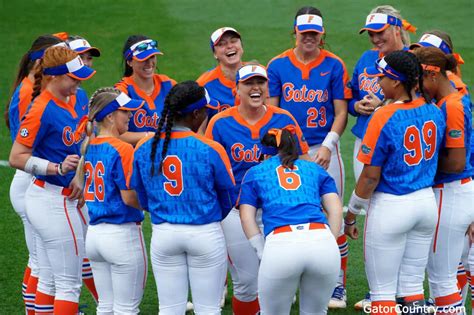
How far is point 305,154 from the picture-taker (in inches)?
272

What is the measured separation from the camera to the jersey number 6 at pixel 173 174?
5.90 m

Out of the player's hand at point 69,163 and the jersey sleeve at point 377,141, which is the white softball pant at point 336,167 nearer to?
the jersey sleeve at point 377,141

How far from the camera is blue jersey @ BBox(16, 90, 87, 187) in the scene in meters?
6.61

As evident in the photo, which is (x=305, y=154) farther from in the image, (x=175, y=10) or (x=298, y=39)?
(x=175, y=10)

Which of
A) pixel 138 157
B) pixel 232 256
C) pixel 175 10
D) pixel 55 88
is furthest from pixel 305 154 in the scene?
pixel 175 10

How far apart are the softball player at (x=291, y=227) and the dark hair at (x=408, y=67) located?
88cm

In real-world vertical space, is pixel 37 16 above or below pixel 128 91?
above

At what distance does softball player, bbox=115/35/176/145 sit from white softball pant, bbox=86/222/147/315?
1383 mm

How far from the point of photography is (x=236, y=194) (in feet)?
20.2

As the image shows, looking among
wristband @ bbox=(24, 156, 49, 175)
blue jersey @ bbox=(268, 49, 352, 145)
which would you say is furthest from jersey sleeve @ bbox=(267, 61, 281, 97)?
wristband @ bbox=(24, 156, 49, 175)

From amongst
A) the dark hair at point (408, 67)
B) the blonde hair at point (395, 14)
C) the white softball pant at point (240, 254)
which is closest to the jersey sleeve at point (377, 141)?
the dark hair at point (408, 67)

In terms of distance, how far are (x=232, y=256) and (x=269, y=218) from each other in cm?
106

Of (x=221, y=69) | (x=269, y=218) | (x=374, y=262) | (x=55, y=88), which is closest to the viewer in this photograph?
(x=269, y=218)

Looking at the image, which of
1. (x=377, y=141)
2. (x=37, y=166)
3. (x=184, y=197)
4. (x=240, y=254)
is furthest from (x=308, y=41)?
(x=37, y=166)
